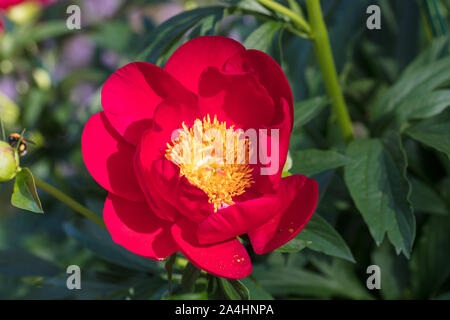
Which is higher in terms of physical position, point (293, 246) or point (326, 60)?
point (326, 60)

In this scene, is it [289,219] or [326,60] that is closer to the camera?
[289,219]

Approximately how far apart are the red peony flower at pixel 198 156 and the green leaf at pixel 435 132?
240mm

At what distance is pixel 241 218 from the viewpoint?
48 centimetres

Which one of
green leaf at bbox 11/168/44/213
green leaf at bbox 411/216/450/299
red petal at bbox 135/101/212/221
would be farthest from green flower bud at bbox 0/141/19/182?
green leaf at bbox 411/216/450/299

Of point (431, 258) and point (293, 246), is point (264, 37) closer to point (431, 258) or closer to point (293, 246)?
point (293, 246)

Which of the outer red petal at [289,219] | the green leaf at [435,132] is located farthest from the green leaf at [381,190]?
the outer red petal at [289,219]

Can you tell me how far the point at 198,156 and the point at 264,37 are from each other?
0.66 ft

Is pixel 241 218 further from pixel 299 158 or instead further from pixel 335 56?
pixel 335 56

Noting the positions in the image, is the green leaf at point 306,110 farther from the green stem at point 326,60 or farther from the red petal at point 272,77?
the red petal at point 272,77

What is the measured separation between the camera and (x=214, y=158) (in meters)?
0.59

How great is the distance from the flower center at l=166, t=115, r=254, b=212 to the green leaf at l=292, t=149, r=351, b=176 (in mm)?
84

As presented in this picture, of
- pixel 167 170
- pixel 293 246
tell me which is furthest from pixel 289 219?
pixel 167 170

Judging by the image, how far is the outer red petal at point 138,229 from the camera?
524mm
